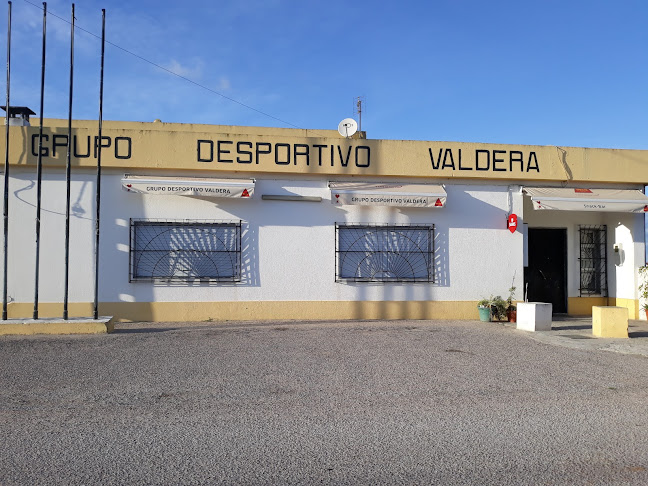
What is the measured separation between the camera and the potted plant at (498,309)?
12.4 meters

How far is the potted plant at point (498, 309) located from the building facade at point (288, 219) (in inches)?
17.8

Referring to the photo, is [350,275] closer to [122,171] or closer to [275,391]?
[122,171]

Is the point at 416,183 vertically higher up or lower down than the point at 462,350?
higher up

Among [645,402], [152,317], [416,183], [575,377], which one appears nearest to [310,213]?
[416,183]

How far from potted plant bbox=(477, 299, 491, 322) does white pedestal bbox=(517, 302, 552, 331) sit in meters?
1.13

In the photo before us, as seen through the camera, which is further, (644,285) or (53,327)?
(644,285)

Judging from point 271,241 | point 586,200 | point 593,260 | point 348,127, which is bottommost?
point 593,260

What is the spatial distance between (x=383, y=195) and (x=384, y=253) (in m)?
1.29

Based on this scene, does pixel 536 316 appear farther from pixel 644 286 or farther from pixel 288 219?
pixel 288 219

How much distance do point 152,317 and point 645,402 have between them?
8929mm

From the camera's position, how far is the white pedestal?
1089 cm

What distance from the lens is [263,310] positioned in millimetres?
12211

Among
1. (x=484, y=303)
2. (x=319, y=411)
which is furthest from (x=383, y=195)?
(x=319, y=411)

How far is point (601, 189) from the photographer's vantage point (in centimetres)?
1352
